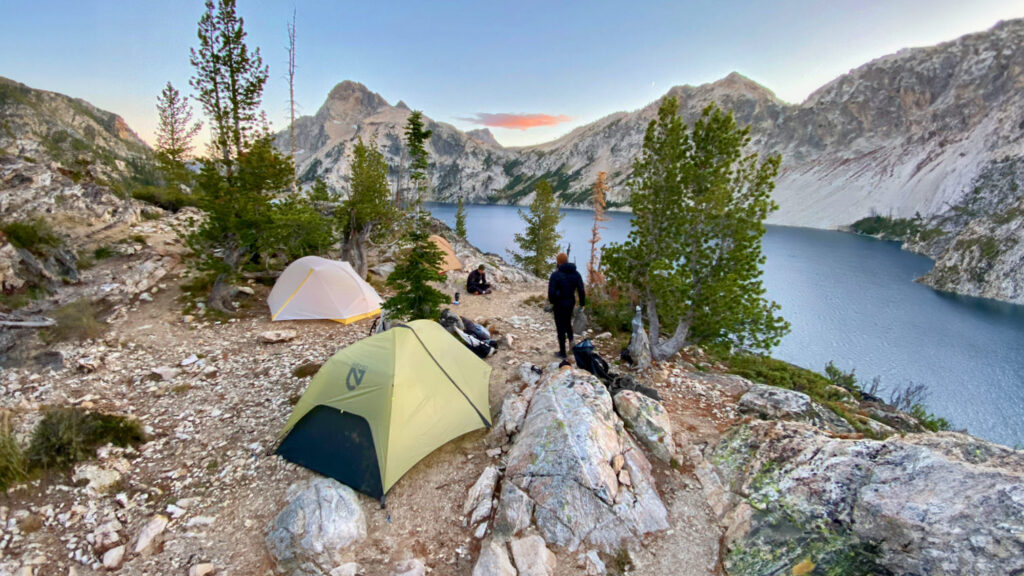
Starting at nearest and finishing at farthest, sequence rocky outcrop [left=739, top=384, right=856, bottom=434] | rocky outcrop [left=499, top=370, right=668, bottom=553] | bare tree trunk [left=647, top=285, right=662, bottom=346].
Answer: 1. rocky outcrop [left=499, top=370, right=668, bottom=553]
2. rocky outcrop [left=739, top=384, right=856, bottom=434]
3. bare tree trunk [left=647, top=285, right=662, bottom=346]

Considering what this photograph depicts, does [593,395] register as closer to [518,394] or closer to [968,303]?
[518,394]

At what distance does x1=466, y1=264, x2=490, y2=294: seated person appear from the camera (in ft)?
58.0

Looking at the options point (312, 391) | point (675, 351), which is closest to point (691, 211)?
point (675, 351)

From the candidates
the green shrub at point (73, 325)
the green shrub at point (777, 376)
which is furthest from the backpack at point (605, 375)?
the green shrub at point (73, 325)

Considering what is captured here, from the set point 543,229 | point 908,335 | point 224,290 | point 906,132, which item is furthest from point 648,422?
point 906,132

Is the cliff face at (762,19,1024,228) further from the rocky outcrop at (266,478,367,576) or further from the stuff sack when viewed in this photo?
the rocky outcrop at (266,478,367,576)

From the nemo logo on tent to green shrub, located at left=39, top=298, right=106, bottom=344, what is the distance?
8.15m

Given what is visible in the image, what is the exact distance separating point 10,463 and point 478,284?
13857 mm

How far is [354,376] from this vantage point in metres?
6.15

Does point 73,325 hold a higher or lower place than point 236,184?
lower

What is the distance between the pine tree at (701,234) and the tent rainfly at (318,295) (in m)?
8.54

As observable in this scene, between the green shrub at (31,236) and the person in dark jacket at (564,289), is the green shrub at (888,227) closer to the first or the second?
the person in dark jacket at (564,289)

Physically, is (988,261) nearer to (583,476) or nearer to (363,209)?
(583,476)

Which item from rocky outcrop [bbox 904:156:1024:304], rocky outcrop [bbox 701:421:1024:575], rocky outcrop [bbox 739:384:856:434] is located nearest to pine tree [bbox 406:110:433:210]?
rocky outcrop [bbox 739:384:856:434]
